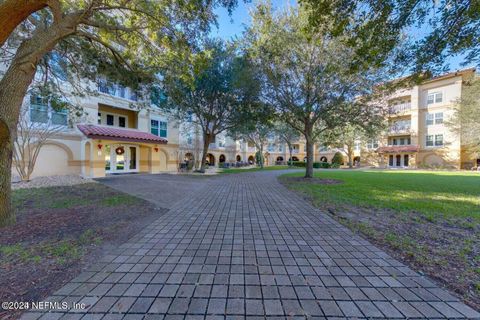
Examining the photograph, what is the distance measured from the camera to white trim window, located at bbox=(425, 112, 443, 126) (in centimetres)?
3269

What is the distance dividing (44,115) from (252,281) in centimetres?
1664

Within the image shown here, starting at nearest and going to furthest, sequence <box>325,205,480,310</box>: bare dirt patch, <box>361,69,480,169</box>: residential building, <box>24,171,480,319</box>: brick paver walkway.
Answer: <box>24,171,480,319</box>: brick paver walkway
<box>325,205,480,310</box>: bare dirt patch
<box>361,69,480,169</box>: residential building

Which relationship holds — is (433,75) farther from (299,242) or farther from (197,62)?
(197,62)

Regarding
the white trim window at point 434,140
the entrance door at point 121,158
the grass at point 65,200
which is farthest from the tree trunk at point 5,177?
the white trim window at point 434,140

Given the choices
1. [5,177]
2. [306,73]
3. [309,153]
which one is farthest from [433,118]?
[5,177]

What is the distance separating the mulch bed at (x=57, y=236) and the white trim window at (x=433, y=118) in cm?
4449

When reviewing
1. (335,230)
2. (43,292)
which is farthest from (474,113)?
(43,292)

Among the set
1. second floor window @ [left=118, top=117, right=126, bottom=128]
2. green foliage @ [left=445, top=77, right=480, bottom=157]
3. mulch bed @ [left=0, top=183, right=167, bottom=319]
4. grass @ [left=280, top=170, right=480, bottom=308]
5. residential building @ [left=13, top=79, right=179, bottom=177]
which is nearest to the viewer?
mulch bed @ [left=0, top=183, right=167, bottom=319]

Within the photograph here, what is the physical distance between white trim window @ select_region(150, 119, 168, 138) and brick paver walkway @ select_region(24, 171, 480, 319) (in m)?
16.7

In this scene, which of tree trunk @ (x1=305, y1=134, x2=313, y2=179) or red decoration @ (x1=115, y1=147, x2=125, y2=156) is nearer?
tree trunk @ (x1=305, y1=134, x2=313, y2=179)

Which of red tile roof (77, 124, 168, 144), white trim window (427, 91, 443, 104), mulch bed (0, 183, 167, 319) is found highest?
white trim window (427, 91, 443, 104)

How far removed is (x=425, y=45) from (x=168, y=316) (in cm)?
829

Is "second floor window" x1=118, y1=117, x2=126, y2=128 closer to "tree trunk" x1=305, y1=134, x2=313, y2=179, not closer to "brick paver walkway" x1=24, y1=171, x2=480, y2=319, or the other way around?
"tree trunk" x1=305, y1=134, x2=313, y2=179

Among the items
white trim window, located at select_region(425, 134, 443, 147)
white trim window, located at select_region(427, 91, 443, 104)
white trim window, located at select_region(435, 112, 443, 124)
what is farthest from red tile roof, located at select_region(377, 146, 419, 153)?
white trim window, located at select_region(427, 91, 443, 104)
